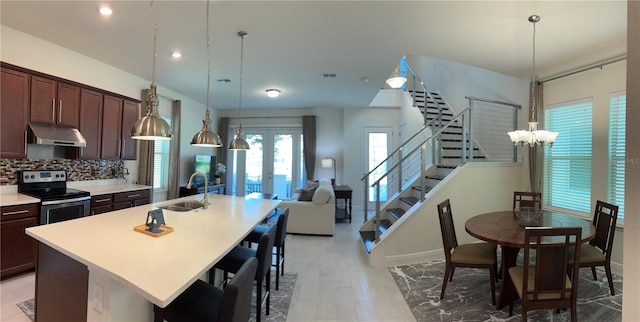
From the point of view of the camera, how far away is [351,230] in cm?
540

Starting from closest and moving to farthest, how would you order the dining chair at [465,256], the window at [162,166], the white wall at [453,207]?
the dining chair at [465,256] < the white wall at [453,207] < the window at [162,166]

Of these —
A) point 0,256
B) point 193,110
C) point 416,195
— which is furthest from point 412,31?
point 193,110

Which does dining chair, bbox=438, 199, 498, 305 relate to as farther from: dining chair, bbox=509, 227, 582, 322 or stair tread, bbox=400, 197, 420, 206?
stair tread, bbox=400, 197, 420, 206

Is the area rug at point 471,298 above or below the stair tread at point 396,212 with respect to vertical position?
below

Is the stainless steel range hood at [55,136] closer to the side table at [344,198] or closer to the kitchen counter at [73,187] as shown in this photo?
the kitchen counter at [73,187]

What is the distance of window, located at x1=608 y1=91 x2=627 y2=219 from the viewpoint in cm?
347

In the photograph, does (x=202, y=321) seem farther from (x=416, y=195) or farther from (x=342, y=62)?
(x=416, y=195)

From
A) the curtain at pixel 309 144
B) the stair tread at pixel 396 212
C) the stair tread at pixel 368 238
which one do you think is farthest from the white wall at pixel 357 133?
the stair tread at pixel 368 238

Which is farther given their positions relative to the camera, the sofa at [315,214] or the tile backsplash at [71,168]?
the sofa at [315,214]

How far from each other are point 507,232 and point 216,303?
8.22 feet

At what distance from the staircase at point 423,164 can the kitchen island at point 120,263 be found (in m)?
2.45

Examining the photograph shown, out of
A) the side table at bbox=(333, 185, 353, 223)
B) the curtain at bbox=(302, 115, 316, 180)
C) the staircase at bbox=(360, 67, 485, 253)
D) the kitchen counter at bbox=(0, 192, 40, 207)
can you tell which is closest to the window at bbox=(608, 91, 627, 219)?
the staircase at bbox=(360, 67, 485, 253)

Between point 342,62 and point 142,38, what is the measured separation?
2653 mm

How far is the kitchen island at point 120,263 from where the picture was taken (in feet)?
4.02
